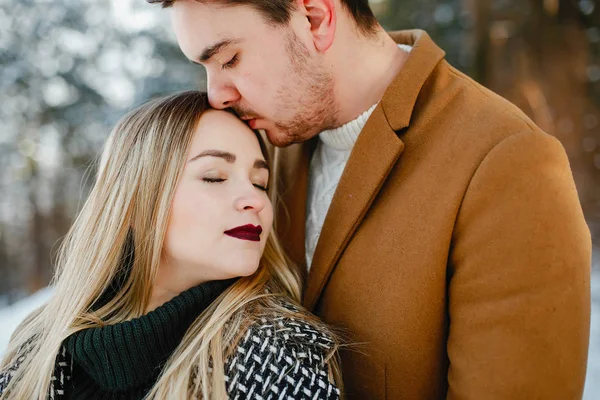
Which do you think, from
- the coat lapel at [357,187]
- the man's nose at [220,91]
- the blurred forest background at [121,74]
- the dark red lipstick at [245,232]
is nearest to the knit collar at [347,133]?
the coat lapel at [357,187]

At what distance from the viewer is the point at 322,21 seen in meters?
1.95

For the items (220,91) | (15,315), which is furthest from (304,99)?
(15,315)

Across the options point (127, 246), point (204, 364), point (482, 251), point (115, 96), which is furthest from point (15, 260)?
point (482, 251)

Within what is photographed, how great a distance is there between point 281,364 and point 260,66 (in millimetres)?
981

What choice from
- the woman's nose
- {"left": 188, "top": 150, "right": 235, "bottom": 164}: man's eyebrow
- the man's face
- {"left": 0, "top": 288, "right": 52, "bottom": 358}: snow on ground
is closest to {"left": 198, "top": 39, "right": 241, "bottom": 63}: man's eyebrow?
the man's face

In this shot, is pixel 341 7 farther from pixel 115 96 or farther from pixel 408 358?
pixel 115 96

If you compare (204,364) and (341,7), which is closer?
(204,364)

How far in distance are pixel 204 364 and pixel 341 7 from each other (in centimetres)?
133

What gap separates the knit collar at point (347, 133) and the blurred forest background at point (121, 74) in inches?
132

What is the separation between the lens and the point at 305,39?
1933 millimetres

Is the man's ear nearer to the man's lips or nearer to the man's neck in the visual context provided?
the man's neck

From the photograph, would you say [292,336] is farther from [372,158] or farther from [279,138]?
[279,138]

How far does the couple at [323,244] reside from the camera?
1.48m

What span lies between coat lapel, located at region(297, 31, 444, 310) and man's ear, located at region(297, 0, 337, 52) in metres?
0.30
